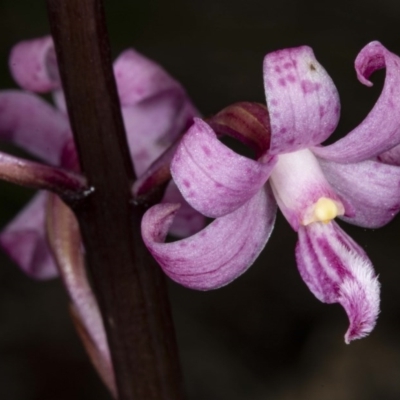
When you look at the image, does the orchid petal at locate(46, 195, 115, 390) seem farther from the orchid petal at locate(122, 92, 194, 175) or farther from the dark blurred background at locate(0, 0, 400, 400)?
the dark blurred background at locate(0, 0, 400, 400)

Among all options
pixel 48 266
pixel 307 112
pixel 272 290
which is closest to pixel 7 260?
pixel 272 290

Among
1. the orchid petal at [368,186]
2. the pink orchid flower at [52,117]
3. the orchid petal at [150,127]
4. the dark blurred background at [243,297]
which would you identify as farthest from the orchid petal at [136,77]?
the dark blurred background at [243,297]

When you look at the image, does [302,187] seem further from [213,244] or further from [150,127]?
[150,127]

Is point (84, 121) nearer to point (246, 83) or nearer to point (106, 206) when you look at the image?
point (106, 206)

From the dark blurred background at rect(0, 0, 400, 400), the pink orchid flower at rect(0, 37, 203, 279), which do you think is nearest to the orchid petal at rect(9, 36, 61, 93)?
the pink orchid flower at rect(0, 37, 203, 279)

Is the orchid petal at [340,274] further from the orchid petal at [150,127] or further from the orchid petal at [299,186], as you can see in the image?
the orchid petal at [150,127]

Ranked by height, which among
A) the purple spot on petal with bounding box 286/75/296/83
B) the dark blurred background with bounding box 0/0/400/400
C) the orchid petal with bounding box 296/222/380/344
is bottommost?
the dark blurred background with bounding box 0/0/400/400

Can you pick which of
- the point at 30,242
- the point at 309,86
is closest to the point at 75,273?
the point at 30,242
